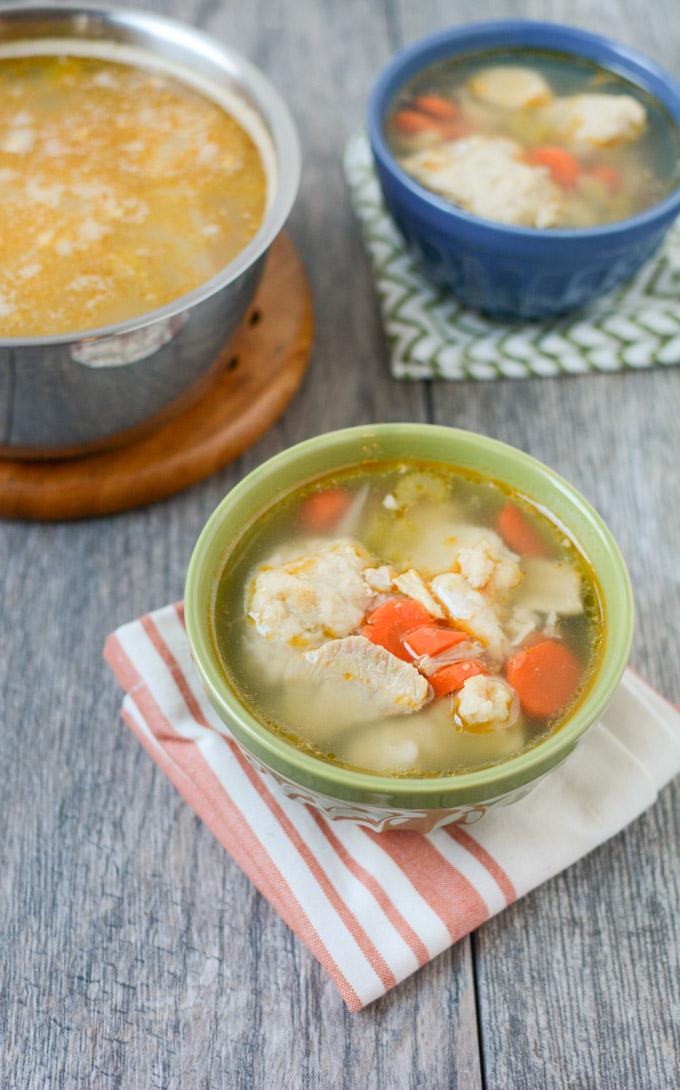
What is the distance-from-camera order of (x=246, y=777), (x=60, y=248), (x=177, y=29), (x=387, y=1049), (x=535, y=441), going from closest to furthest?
1. (x=387, y=1049)
2. (x=246, y=777)
3. (x=60, y=248)
4. (x=535, y=441)
5. (x=177, y=29)

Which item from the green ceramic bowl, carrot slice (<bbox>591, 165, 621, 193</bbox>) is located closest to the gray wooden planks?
the green ceramic bowl

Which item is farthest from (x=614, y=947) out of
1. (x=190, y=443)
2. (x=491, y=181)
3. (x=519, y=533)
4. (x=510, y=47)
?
(x=510, y=47)

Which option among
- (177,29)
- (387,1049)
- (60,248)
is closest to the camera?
(387,1049)

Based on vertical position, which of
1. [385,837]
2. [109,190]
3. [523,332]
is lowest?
[385,837]

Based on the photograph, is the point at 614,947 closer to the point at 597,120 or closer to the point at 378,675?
the point at 378,675

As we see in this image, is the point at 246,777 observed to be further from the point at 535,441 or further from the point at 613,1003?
the point at 535,441

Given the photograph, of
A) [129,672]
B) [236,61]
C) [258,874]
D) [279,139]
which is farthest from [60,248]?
[258,874]

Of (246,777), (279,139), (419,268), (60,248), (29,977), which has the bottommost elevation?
(29,977)
